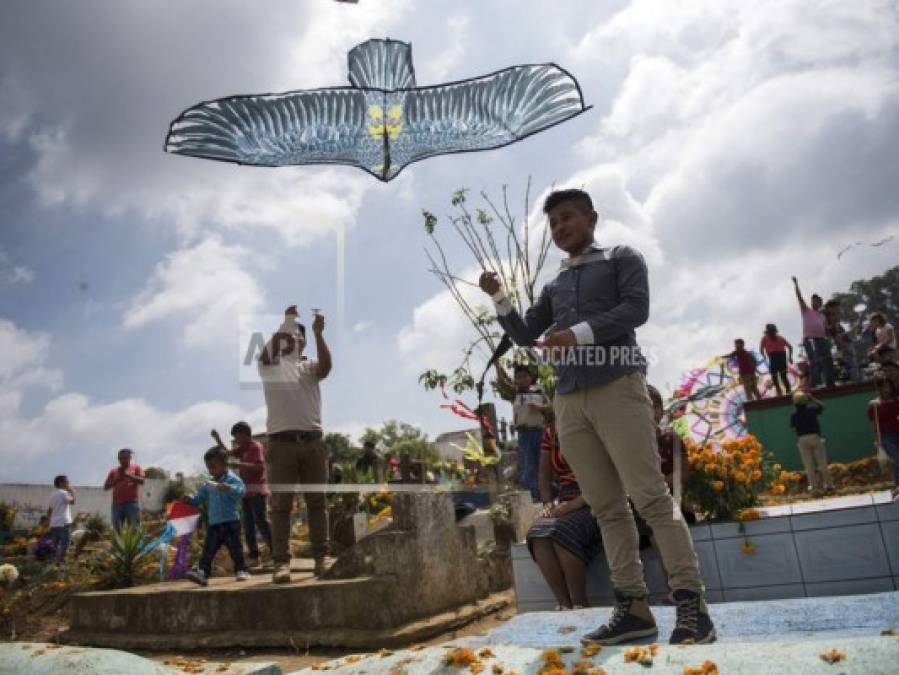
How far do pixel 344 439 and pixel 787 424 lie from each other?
4158cm

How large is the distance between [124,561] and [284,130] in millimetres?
5552

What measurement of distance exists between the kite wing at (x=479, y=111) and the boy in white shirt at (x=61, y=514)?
7982 millimetres

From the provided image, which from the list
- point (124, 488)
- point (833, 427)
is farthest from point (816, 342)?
point (124, 488)

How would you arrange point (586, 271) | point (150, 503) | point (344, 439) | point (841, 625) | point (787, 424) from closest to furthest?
point (841, 625)
point (586, 271)
point (787, 424)
point (150, 503)
point (344, 439)

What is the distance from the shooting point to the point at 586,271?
301 cm

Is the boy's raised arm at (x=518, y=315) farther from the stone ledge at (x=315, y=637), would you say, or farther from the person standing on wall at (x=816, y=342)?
the person standing on wall at (x=816, y=342)

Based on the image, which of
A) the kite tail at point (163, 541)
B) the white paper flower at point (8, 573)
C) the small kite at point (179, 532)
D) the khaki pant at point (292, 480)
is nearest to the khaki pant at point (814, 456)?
the khaki pant at point (292, 480)

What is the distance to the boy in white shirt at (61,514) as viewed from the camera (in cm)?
995

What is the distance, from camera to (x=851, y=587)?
3.83 meters

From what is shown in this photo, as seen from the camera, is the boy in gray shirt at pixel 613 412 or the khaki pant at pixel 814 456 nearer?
the boy in gray shirt at pixel 613 412

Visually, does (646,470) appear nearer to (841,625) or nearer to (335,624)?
(841,625)

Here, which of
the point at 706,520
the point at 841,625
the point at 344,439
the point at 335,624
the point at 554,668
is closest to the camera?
the point at 554,668

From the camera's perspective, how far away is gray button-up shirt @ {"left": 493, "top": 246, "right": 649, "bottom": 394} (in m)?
2.79

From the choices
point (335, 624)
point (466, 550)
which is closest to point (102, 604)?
point (335, 624)
